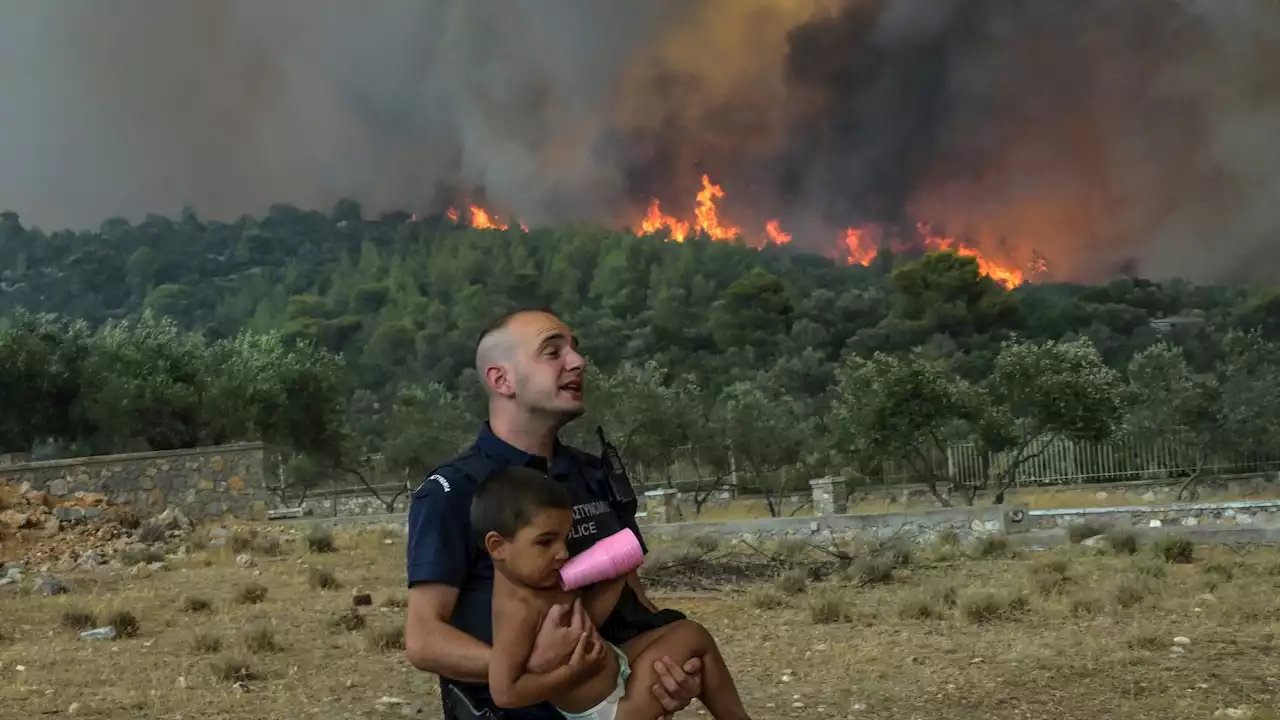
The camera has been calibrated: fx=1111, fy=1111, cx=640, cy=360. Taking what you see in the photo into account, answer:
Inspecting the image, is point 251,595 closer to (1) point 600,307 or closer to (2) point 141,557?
→ (2) point 141,557

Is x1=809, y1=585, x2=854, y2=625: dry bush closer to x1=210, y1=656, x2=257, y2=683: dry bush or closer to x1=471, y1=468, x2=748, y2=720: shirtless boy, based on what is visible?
x1=210, y1=656, x2=257, y2=683: dry bush

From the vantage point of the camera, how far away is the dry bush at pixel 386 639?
6.93 meters

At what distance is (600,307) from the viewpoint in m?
50.1

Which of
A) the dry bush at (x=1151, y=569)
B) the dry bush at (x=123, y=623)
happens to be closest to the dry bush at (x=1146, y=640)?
the dry bush at (x=1151, y=569)

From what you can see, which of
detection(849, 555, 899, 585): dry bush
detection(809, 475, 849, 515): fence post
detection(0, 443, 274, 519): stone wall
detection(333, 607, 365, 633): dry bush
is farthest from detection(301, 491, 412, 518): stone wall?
detection(333, 607, 365, 633): dry bush

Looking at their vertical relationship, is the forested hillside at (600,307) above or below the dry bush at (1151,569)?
above

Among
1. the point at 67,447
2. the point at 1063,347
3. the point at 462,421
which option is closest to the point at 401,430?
the point at 462,421

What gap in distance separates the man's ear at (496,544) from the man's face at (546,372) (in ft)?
1.20

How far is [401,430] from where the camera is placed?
A: 90.3ft

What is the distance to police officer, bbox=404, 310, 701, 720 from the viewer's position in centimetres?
191

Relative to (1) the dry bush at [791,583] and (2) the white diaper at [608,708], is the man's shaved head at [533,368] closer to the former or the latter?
(2) the white diaper at [608,708]

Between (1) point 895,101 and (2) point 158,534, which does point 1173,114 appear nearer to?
(1) point 895,101

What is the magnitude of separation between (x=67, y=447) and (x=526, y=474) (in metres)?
25.8

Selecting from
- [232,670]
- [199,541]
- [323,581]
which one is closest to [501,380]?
[232,670]
